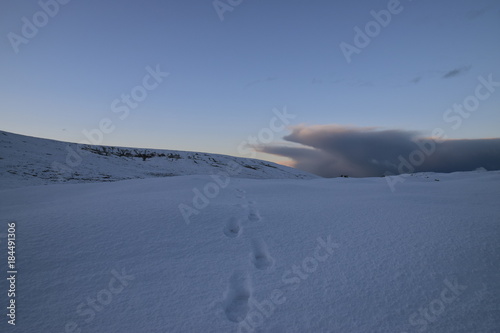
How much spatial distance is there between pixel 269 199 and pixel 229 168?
18.6 meters

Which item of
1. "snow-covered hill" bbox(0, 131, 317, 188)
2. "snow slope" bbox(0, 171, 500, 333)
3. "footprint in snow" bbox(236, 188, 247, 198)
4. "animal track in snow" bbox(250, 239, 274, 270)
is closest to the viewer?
"snow slope" bbox(0, 171, 500, 333)

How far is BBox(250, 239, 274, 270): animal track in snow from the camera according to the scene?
2.06m

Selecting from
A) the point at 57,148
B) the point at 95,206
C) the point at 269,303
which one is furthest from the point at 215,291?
the point at 57,148

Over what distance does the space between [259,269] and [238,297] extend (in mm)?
313

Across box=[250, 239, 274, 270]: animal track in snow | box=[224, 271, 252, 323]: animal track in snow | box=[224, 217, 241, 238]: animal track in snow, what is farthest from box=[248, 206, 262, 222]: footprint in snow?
box=[224, 271, 252, 323]: animal track in snow

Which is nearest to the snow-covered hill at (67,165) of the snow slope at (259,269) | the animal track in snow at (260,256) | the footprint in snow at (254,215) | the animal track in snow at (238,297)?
the snow slope at (259,269)

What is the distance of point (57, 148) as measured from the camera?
14641 mm

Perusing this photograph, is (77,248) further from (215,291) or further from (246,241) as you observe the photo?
(246,241)

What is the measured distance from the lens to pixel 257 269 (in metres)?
2.00

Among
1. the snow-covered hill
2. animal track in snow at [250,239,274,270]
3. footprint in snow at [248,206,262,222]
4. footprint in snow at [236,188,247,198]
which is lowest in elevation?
animal track in snow at [250,239,274,270]

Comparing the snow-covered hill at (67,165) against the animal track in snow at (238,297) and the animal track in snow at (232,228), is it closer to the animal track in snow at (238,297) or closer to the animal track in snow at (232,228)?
the animal track in snow at (232,228)

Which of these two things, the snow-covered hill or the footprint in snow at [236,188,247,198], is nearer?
the footprint in snow at [236,188,247,198]

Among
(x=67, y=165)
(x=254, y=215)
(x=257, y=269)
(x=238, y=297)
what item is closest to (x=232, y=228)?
(x=254, y=215)

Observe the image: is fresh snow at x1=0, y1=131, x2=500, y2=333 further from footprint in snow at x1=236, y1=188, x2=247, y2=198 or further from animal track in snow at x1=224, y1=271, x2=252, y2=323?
footprint in snow at x1=236, y1=188, x2=247, y2=198
